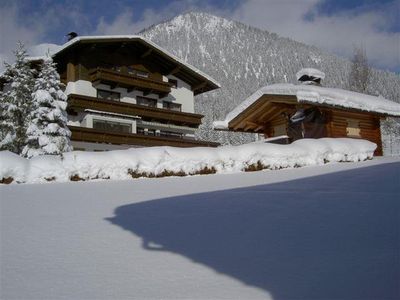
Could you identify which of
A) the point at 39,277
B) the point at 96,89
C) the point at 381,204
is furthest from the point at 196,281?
the point at 96,89

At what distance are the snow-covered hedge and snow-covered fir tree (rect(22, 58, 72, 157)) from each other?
8.62 metres

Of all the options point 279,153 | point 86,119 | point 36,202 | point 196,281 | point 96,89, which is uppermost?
point 96,89

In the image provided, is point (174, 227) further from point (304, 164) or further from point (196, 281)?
point (304, 164)

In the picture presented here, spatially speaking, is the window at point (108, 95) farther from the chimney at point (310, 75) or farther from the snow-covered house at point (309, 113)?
the chimney at point (310, 75)

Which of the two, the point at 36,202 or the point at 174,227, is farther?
the point at 36,202

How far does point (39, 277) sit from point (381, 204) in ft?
17.6

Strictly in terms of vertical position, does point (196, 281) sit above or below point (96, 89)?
below

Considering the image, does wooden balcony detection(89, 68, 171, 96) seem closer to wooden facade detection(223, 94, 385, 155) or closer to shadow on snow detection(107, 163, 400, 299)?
wooden facade detection(223, 94, 385, 155)

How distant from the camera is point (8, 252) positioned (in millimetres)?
4574

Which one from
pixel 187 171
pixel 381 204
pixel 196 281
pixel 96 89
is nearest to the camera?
pixel 196 281

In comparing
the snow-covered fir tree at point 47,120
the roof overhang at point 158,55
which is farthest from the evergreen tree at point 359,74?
the snow-covered fir tree at point 47,120

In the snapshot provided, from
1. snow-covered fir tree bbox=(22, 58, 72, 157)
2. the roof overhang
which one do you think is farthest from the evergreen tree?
snow-covered fir tree bbox=(22, 58, 72, 157)

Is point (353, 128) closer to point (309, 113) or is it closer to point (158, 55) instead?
point (309, 113)

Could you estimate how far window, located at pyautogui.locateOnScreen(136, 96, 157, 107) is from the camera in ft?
107
